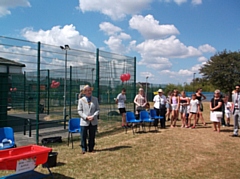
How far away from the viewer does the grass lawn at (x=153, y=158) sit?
5.27 meters

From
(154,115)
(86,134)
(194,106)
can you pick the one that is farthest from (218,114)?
(86,134)

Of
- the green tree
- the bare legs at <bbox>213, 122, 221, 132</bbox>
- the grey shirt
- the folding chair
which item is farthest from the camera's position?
the green tree

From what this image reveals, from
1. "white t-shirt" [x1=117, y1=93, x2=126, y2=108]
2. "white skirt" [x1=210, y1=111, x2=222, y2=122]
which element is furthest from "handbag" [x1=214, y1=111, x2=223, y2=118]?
"white t-shirt" [x1=117, y1=93, x2=126, y2=108]

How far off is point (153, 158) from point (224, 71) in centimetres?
3245

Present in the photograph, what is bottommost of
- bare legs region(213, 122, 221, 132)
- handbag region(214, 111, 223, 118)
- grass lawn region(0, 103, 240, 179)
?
grass lawn region(0, 103, 240, 179)

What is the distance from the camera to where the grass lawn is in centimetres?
527

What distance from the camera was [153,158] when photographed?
6.33 metres

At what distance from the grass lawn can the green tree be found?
28270 mm

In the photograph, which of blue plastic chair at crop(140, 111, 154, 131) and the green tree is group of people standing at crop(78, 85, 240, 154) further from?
the green tree

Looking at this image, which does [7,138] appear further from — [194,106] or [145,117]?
[194,106]

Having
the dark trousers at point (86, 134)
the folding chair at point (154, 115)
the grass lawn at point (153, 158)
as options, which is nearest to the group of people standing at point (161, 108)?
the dark trousers at point (86, 134)

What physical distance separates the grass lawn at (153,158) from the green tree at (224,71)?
28.3 m

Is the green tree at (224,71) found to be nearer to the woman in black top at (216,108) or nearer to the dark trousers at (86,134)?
the woman in black top at (216,108)

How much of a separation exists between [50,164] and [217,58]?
3586cm
